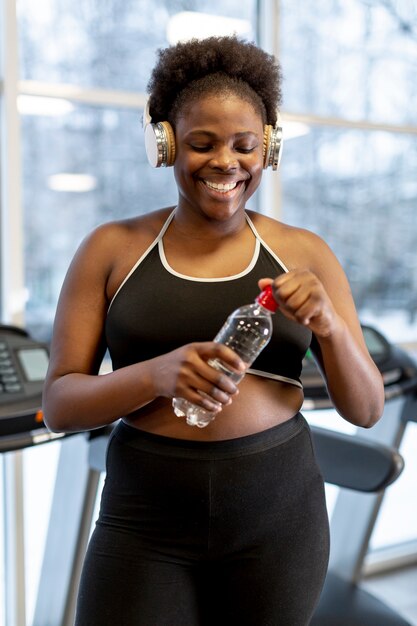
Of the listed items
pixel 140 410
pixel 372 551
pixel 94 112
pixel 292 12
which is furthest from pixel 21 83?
pixel 372 551

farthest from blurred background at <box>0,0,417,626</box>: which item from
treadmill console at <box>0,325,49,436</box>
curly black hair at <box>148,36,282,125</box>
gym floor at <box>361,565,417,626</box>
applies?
curly black hair at <box>148,36,282,125</box>

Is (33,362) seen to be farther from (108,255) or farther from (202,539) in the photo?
(202,539)

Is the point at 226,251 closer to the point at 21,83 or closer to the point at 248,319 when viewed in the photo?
the point at 248,319

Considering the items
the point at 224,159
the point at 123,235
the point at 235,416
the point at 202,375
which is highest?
the point at 224,159

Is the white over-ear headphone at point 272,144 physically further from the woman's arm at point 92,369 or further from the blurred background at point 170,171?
the blurred background at point 170,171

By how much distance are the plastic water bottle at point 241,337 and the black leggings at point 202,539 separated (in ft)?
0.17

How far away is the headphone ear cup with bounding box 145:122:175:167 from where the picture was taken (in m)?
1.15

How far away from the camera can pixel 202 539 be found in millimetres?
1115

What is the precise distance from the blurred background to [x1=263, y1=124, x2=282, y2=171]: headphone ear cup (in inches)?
59.1

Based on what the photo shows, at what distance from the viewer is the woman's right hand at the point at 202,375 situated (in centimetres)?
95

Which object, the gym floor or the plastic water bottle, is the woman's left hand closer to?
the plastic water bottle

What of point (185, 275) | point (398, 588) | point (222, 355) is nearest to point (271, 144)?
point (185, 275)

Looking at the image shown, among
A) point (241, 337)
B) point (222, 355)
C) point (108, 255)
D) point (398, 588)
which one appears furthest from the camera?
point (398, 588)

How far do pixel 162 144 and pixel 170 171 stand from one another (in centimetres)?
185
